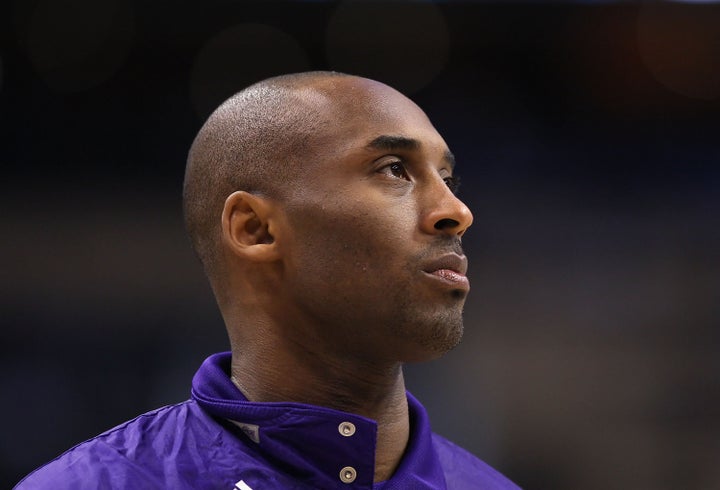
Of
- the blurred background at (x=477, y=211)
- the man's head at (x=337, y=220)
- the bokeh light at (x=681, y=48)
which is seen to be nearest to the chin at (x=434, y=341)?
the man's head at (x=337, y=220)

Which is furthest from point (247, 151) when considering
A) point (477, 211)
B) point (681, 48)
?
point (681, 48)

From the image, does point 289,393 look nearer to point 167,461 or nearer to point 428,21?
point 167,461

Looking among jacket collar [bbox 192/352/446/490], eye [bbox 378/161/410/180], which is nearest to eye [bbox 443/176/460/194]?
eye [bbox 378/161/410/180]

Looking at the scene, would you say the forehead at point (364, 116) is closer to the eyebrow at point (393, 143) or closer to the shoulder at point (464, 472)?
the eyebrow at point (393, 143)

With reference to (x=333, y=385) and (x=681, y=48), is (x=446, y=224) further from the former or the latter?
(x=681, y=48)

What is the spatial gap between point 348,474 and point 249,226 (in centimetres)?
47

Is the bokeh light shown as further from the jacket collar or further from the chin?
the jacket collar

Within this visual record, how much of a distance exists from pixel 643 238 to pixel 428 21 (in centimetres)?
159

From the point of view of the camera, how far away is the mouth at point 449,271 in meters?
1.59

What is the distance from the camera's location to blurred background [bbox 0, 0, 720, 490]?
14.3 feet

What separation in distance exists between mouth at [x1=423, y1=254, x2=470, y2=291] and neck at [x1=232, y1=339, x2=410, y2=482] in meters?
0.18

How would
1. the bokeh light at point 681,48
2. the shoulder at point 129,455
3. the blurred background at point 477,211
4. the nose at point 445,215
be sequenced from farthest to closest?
the bokeh light at point 681,48 → the blurred background at point 477,211 → the nose at point 445,215 → the shoulder at point 129,455

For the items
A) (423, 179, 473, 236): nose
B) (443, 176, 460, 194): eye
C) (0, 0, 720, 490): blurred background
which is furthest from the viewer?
(0, 0, 720, 490): blurred background

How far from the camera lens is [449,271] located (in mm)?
1614
